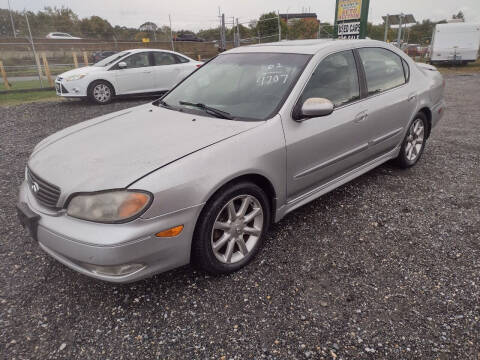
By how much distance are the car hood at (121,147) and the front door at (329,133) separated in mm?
452

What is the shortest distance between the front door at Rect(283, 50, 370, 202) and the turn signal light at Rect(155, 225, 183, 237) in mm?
1039

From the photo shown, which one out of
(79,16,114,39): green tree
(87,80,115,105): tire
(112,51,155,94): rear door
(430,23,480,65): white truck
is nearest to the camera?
(87,80,115,105): tire

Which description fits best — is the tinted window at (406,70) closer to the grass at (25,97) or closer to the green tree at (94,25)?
the grass at (25,97)

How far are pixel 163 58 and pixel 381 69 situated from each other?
8129 mm

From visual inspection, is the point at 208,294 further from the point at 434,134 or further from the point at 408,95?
the point at 434,134

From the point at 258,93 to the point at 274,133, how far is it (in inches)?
19.3

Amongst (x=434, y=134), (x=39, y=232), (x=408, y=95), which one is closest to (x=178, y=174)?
(x=39, y=232)

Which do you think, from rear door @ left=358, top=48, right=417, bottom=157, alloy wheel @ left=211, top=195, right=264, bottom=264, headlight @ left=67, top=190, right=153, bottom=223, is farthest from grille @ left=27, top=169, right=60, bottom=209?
rear door @ left=358, top=48, right=417, bottom=157

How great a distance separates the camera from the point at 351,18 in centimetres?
912

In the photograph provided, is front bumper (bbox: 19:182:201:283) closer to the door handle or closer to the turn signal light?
the turn signal light

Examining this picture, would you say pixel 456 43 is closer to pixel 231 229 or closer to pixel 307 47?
pixel 307 47

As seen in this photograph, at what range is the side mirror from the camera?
8.78 ft

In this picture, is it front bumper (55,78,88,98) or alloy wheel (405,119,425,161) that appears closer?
alloy wheel (405,119,425,161)

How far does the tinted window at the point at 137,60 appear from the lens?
10062 millimetres
